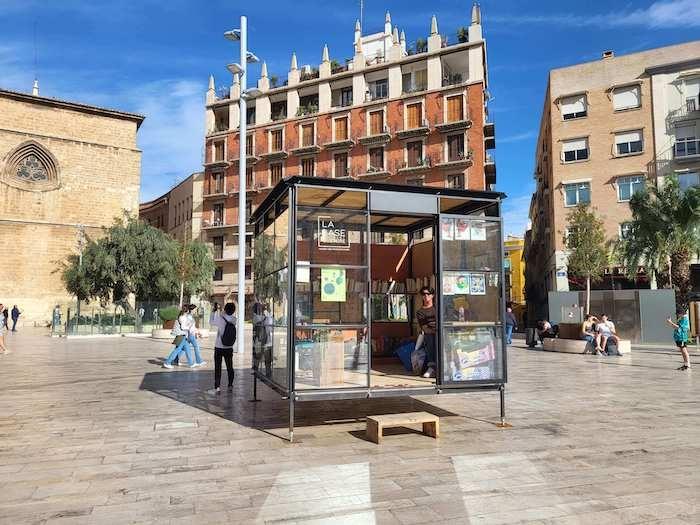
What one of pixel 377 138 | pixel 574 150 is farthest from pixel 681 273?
pixel 377 138

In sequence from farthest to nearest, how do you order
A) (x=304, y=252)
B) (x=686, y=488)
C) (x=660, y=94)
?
(x=660, y=94), (x=304, y=252), (x=686, y=488)

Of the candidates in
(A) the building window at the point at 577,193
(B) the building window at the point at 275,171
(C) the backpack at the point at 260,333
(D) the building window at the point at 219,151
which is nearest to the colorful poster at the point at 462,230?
(C) the backpack at the point at 260,333

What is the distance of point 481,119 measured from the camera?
45438 millimetres

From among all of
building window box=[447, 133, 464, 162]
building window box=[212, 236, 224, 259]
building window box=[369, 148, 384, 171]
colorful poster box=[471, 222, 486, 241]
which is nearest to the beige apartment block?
building window box=[212, 236, 224, 259]

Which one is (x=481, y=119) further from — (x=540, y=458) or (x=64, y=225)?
(x=540, y=458)

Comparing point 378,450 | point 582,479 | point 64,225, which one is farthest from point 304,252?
point 64,225

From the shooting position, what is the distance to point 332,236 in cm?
749

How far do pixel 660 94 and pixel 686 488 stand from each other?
36.1m

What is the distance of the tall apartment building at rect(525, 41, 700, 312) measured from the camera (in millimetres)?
33969

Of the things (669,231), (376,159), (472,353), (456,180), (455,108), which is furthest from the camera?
(376,159)

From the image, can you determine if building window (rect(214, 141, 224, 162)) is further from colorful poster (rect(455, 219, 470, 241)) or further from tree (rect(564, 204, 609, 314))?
colorful poster (rect(455, 219, 470, 241))

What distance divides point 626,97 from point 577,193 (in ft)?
22.1

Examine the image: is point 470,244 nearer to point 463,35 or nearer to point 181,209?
point 463,35

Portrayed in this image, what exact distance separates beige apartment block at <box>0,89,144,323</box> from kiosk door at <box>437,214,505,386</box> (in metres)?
44.1
